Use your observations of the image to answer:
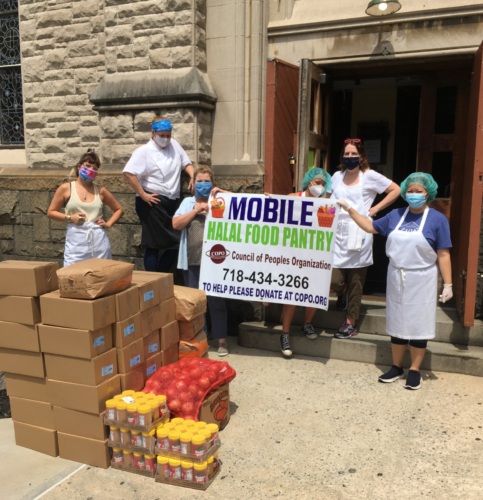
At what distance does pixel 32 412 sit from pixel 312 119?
13.6ft

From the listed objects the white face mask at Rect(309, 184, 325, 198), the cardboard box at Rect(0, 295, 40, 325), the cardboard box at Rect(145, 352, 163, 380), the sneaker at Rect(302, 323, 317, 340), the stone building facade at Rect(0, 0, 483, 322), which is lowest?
the sneaker at Rect(302, 323, 317, 340)

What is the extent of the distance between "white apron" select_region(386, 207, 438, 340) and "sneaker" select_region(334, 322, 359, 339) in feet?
2.58

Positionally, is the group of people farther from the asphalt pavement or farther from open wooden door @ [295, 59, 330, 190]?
open wooden door @ [295, 59, 330, 190]

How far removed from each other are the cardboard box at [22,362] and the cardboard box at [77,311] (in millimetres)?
272

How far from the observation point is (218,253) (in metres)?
4.83

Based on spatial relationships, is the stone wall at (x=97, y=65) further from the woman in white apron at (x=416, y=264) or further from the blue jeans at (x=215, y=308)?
the woman in white apron at (x=416, y=264)

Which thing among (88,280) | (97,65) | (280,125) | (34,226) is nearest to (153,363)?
(88,280)

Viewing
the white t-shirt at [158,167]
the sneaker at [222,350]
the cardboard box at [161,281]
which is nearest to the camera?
the cardboard box at [161,281]

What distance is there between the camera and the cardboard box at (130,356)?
3.26m

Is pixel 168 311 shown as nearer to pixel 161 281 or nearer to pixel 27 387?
pixel 161 281

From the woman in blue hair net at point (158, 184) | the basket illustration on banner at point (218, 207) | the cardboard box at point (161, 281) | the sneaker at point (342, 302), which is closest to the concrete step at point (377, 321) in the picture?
the sneaker at point (342, 302)

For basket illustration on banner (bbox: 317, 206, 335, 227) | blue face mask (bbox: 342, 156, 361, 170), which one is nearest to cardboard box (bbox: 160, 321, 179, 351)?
basket illustration on banner (bbox: 317, 206, 335, 227)

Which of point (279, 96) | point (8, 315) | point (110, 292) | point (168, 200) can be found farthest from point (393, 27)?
point (8, 315)

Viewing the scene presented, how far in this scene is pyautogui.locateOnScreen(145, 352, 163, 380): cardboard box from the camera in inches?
141
